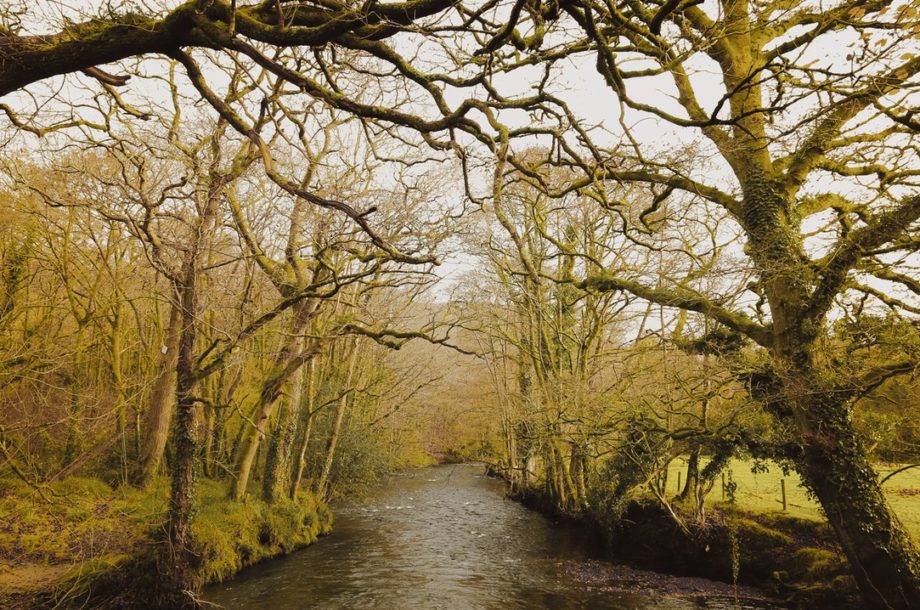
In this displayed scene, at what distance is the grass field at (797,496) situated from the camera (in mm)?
11012

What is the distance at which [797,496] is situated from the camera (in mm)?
13102

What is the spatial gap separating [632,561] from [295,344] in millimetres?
9865

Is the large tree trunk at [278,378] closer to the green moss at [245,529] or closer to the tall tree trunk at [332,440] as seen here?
the green moss at [245,529]

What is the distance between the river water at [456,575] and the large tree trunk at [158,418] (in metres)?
3.91

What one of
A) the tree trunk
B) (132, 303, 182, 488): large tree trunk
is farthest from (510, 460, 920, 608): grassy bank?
(132, 303, 182, 488): large tree trunk

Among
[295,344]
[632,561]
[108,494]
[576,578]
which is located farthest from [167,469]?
[632,561]

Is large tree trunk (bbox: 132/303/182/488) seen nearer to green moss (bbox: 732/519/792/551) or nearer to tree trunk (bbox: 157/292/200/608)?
tree trunk (bbox: 157/292/200/608)

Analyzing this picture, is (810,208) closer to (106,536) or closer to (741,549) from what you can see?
(741,549)

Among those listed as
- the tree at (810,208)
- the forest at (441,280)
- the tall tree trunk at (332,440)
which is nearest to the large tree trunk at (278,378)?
the forest at (441,280)

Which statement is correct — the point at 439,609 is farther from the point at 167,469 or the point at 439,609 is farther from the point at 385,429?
the point at 385,429

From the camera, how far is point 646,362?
12898mm

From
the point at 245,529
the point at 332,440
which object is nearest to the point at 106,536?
the point at 245,529

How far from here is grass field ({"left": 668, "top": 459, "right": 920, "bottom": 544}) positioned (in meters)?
11.0

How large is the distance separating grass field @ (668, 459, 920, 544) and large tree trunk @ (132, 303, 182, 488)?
44.8 feet
